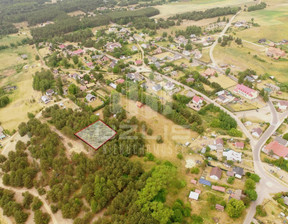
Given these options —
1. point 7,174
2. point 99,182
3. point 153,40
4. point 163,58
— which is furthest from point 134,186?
point 153,40

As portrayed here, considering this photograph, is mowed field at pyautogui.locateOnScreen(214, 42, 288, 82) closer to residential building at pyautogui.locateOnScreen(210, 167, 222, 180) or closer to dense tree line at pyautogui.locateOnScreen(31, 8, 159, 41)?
residential building at pyautogui.locateOnScreen(210, 167, 222, 180)

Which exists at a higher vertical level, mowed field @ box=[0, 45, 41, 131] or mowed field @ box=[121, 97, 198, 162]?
mowed field @ box=[0, 45, 41, 131]

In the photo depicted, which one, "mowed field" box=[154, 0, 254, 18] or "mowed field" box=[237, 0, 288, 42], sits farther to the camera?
"mowed field" box=[154, 0, 254, 18]

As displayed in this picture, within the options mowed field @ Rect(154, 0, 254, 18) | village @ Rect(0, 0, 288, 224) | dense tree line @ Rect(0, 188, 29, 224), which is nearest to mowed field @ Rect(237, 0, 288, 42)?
village @ Rect(0, 0, 288, 224)

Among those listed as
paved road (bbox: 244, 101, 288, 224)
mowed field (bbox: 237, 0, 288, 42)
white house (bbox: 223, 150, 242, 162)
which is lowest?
paved road (bbox: 244, 101, 288, 224)

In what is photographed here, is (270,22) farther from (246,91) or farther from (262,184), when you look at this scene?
(262,184)

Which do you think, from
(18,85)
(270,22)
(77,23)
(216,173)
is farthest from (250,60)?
(77,23)

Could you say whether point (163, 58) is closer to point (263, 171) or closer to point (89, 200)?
point (263, 171)
